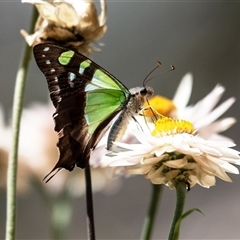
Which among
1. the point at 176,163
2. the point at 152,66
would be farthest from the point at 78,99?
the point at 152,66

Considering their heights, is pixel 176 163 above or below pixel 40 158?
above

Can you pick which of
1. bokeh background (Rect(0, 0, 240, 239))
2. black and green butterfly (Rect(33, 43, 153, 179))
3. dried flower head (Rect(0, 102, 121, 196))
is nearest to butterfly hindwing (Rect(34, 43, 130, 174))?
black and green butterfly (Rect(33, 43, 153, 179))

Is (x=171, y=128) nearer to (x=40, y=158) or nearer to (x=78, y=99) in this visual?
(x=78, y=99)

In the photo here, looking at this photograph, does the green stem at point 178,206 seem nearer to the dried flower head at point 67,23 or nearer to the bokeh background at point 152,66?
the dried flower head at point 67,23

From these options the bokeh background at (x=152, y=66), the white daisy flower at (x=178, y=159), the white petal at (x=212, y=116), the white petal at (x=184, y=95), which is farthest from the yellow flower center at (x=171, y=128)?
the bokeh background at (x=152, y=66)

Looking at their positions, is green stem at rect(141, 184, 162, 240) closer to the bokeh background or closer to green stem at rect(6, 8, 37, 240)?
green stem at rect(6, 8, 37, 240)

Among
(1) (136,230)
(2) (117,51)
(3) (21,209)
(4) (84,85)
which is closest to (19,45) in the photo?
(2) (117,51)

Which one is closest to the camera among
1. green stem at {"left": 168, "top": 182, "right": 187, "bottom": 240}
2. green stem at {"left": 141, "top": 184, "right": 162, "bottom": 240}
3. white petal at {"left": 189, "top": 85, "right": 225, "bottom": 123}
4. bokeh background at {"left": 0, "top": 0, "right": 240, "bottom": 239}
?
green stem at {"left": 168, "top": 182, "right": 187, "bottom": 240}
